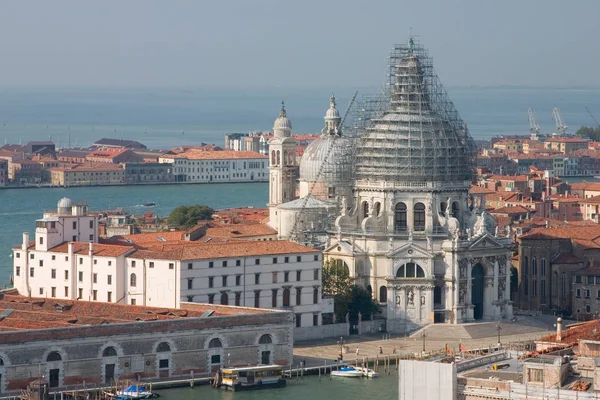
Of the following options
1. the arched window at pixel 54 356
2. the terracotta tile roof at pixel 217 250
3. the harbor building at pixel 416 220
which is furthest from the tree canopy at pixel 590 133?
the arched window at pixel 54 356

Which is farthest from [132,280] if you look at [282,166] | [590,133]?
[590,133]

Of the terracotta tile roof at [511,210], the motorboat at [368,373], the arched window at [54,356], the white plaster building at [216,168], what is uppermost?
the white plaster building at [216,168]

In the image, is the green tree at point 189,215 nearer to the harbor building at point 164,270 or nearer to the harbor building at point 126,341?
the harbor building at point 164,270

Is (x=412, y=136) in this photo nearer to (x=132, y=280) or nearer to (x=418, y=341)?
(x=418, y=341)

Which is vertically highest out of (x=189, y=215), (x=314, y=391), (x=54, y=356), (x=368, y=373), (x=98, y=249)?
(x=189, y=215)

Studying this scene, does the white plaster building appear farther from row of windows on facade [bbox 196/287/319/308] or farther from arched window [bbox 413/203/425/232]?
row of windows on facade [bbox 196/287/319/308]

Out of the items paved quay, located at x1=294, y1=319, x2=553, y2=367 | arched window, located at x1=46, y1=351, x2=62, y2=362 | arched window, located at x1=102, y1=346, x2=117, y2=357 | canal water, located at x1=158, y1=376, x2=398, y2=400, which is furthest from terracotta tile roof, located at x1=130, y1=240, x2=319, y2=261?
arched window, located at x1=46, y1=351, x2=62, y2=362
